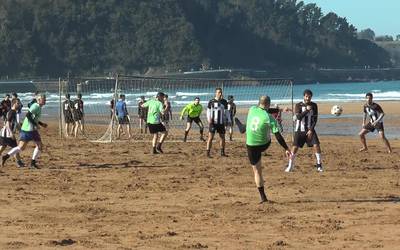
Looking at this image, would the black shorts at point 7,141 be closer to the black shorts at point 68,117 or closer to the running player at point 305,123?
the running player at point 305,123

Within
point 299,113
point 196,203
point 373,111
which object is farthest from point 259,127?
point 373,111

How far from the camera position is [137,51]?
133625 mm

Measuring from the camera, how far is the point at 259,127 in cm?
1296

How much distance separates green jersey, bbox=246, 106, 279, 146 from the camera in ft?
42.5

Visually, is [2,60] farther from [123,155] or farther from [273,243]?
[273,243]

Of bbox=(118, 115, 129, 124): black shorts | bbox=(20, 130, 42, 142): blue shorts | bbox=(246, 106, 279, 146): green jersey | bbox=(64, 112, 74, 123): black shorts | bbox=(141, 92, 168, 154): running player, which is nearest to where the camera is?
bbox=(246, 106, 279, 146): green jersey

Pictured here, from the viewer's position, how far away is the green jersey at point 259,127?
42.5 ft

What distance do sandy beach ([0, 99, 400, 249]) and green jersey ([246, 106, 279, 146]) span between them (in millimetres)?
923

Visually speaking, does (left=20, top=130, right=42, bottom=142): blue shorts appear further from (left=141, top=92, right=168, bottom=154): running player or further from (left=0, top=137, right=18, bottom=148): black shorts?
(left=141, top=92, right=168, bottom=154): running player

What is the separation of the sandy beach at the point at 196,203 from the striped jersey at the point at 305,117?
0.86 metres

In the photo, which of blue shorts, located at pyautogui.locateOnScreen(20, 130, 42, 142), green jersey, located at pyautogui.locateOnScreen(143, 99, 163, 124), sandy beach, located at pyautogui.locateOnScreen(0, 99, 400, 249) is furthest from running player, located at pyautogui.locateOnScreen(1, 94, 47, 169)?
green jersey, located at pyautogui.locateOnScreen(143, 99, 163, 124)

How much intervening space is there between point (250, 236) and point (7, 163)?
31.4 ft

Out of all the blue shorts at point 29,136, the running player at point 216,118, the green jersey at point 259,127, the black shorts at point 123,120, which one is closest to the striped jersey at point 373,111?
the running player at point 216,118

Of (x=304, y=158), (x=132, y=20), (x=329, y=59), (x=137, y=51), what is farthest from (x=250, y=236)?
(x=329, y=59)
